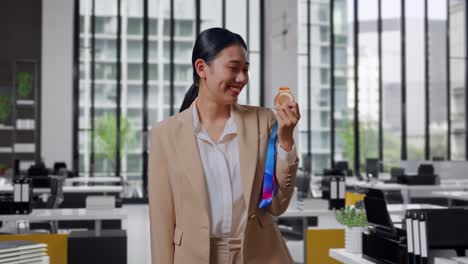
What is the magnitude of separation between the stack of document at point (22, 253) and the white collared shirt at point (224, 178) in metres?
0.63

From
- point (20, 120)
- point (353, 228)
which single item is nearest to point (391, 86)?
point (20, 120)

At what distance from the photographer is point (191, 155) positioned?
5.75 feet

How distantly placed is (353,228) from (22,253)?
268 centimetres

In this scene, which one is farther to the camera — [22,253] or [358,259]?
[358,259]

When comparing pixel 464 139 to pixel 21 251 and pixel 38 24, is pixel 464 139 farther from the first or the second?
pixel 21 251

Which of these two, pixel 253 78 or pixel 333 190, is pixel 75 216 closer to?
pixel 333 190

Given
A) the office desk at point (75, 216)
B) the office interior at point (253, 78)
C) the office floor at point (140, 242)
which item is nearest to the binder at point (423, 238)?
the office desk at point (75, 216)

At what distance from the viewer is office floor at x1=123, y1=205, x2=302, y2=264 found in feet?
27.1

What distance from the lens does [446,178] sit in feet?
45.6

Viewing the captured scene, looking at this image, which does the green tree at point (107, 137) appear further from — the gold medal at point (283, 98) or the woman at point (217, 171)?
the gold medal at point (283, 98)

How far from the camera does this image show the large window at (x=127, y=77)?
16219 millimetres

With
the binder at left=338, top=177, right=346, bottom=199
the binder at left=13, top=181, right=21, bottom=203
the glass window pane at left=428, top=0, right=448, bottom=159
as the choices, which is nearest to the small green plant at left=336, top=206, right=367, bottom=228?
the binder at left=338, top=177, right=346, bottom=199

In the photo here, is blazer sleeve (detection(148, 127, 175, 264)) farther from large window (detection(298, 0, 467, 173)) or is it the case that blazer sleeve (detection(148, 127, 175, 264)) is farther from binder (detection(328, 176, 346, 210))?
large window (detection(298, 0, 467, 173))

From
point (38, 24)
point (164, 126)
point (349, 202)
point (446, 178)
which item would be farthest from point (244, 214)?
point (38, 24)
